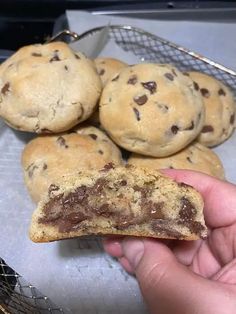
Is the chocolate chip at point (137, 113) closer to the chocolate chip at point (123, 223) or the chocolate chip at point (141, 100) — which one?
the chocolate chip at point (141, 100)

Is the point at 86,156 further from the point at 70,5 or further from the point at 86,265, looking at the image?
the point at 70,5

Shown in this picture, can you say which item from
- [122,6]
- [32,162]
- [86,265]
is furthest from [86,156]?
[122,6]

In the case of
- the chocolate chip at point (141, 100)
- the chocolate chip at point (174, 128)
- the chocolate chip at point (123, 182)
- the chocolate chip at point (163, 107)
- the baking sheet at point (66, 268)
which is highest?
the chocolate chip at point (141, 100)

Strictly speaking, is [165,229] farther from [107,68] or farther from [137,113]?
[107,68]

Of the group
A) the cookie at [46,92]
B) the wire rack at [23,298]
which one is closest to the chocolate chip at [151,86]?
the cookie at [46,92]

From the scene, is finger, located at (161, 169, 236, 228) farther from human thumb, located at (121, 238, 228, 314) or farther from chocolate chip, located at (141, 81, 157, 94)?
chocolate chip, located at (141, 81, 157, 94)

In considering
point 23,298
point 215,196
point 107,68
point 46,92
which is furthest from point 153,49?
point 23,298

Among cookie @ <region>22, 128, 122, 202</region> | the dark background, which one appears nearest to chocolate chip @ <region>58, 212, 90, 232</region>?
cookie @ <region>22, 128, 122, 202</region>
